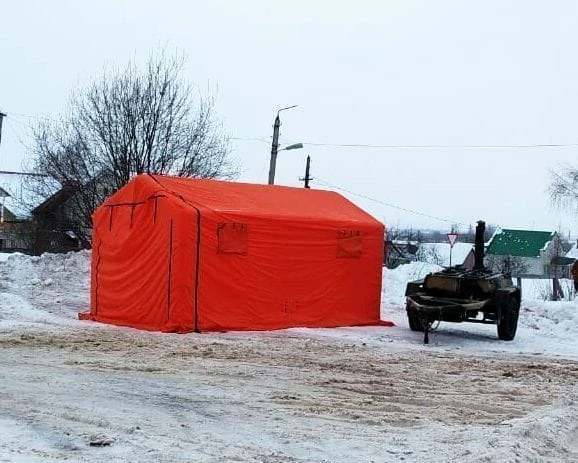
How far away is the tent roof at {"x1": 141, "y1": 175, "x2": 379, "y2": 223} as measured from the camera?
617 inches

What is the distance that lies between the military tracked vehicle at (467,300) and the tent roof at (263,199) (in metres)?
3.01

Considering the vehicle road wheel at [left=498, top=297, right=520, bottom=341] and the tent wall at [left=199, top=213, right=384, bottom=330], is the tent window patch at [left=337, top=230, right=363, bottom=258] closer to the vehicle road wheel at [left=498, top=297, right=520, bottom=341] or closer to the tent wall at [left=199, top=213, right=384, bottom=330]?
the tent wall at [left=199, top=213, right=384, bottom=330]

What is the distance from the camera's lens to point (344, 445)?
247 inches

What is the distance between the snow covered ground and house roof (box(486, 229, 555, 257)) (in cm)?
6035

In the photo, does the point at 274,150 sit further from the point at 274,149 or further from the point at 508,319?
the point at 508,319

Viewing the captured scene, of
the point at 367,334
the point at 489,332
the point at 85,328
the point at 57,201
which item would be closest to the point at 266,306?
the point at 367,334

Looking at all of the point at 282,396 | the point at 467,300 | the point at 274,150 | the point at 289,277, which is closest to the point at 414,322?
the point at 467,300

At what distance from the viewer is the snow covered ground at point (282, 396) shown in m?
6.02

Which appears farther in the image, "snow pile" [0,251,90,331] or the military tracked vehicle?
"snow pile" [0,251,90,331]

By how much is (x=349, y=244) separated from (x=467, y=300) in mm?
3425

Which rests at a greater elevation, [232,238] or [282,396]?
[232,238]

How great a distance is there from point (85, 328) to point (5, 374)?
5846 millimetres

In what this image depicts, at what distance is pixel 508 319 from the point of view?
14695 mm

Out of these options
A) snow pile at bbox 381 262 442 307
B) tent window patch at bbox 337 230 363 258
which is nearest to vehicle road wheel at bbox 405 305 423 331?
tent window patch at bbox 337 230 363 258
